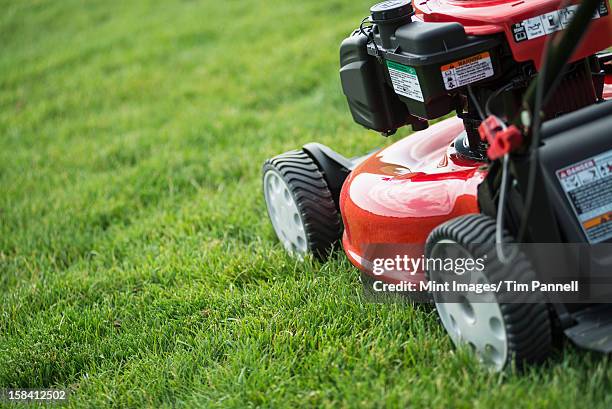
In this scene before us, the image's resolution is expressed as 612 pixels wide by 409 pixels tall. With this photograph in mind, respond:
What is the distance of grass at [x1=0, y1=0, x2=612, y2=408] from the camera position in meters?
2.19

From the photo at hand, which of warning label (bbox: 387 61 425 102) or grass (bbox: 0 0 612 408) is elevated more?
warning label (bbox: 387 61 425 102)

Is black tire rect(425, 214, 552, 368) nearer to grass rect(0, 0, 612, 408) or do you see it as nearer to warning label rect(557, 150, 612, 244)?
grass rect(0, 0, 612, 408)

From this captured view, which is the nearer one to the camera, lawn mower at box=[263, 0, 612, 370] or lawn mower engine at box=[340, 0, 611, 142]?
lawn mower at box=[263, 0, 612, 370]

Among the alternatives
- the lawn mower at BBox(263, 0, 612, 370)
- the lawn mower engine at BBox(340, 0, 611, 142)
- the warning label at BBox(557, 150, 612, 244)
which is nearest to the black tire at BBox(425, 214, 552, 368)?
the lawn mower at BBox(263, 0, 612, 370)

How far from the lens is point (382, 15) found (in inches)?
92.4

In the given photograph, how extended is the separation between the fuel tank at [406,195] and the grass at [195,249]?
18cm

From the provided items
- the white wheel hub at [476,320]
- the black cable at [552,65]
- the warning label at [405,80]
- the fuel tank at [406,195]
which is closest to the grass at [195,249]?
the white wheel hub at [476,320]

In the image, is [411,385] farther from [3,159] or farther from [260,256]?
[3,159]

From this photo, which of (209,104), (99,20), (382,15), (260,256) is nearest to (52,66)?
(99,20)

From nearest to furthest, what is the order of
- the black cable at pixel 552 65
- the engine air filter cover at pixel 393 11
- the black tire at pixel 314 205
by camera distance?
1. the black cable at pixel 552 65
2. the engine air filter cover at pixel 393 11
3. the black tire at pixel 314 205

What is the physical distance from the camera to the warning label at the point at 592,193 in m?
2.01

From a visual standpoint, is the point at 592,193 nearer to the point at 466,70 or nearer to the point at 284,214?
the point at 466,70

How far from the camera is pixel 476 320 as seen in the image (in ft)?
6.76

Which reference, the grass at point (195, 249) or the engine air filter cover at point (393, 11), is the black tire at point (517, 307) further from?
the engine air filter cover at point (393, 11)
